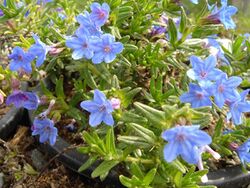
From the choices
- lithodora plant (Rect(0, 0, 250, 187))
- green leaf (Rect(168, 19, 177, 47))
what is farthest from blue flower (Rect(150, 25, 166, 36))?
green leaf (Rect(168, 19, 177, 47))

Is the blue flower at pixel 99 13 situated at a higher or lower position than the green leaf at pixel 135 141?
higher

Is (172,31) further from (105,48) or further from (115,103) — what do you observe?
(115,103)

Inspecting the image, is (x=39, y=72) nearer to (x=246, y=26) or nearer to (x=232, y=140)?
(x=232, y=140)

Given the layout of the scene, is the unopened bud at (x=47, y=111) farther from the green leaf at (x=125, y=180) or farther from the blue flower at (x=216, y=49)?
the blue flower at (x=216, y=49)

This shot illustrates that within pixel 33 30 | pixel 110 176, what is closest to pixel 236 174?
pixel 110 176

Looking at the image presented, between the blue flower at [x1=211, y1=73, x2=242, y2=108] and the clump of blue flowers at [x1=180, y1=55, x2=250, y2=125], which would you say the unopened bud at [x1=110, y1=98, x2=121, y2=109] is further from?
the blue flower at [x1=211, y1=73, x2=242, y2=108]

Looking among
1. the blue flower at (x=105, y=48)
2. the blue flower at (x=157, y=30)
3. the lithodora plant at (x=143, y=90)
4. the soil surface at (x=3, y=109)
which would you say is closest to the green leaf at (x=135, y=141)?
the lithodora plant at (x=143, y=90)

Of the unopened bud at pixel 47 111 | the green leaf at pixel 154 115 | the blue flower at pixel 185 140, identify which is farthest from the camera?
the unopened bud at pixel 47 111

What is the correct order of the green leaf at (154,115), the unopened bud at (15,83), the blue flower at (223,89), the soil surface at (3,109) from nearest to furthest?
the green leaf at (154,115)
the blue flower at (223,89)
the unopened bud at (15,83)
the soil surface at (3,109)
